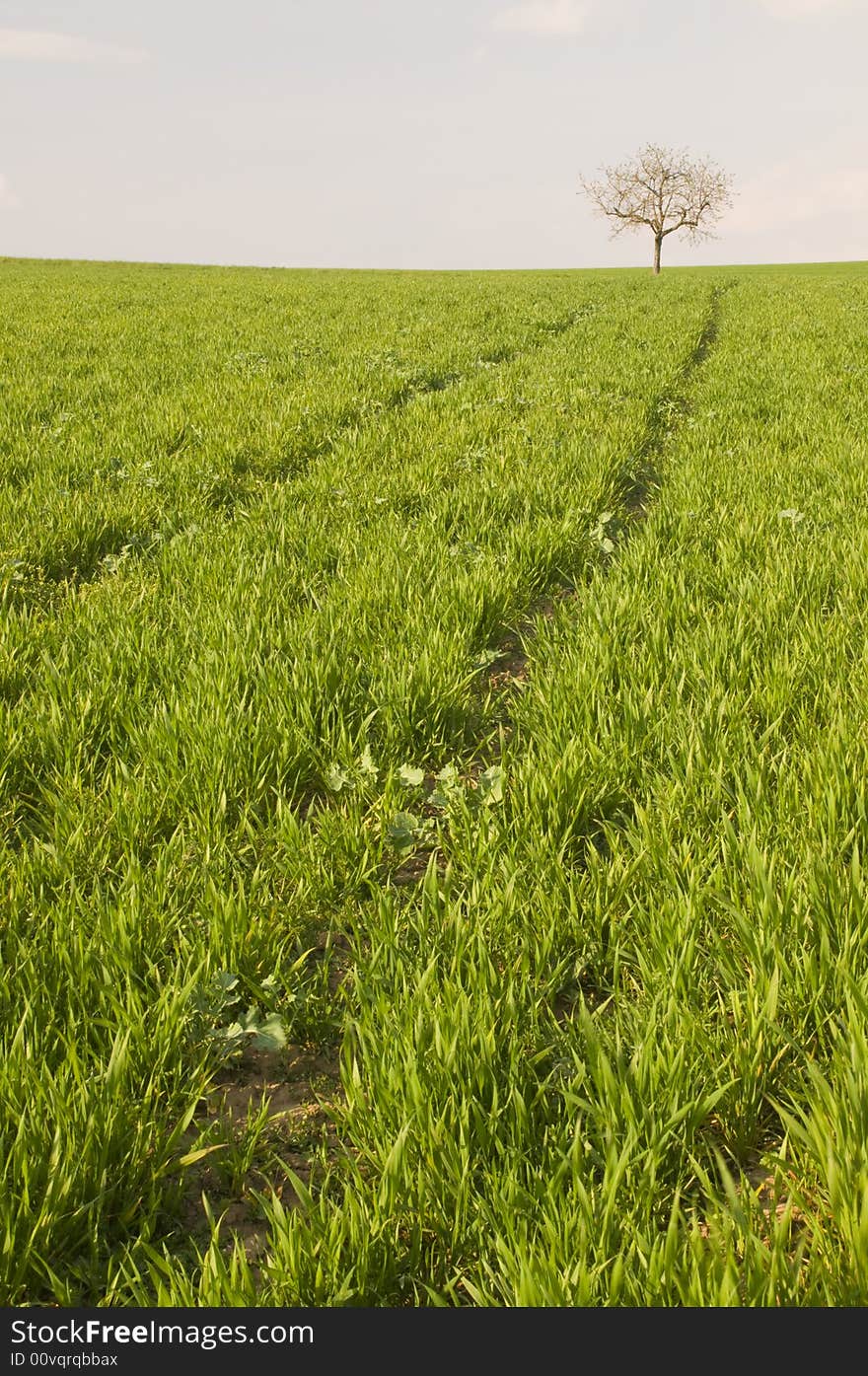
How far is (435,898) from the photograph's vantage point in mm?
2477

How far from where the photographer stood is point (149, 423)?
29.2 ft

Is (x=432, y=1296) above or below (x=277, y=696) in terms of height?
below

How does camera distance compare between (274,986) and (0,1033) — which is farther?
(274,986)

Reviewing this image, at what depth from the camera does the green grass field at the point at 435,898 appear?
1622 millimetres

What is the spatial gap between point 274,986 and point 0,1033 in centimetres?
67

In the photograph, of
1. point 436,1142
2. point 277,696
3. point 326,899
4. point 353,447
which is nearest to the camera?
point 436,1142

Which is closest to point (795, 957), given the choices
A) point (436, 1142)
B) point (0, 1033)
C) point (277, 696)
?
point (436, 1142)

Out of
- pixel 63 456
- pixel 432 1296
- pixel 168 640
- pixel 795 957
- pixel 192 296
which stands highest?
pixel 192 296

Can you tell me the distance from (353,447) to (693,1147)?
24.1 ft

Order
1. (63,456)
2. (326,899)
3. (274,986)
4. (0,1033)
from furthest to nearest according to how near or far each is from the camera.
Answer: (63,456)
(326,899)
(274,986)
(0,1033)

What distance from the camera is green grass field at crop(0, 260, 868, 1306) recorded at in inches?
63.9

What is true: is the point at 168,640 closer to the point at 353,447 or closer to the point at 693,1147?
the point at 693,1147

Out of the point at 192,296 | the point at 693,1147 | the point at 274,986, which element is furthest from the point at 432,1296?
the point at 192,296

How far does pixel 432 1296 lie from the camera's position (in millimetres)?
1455
